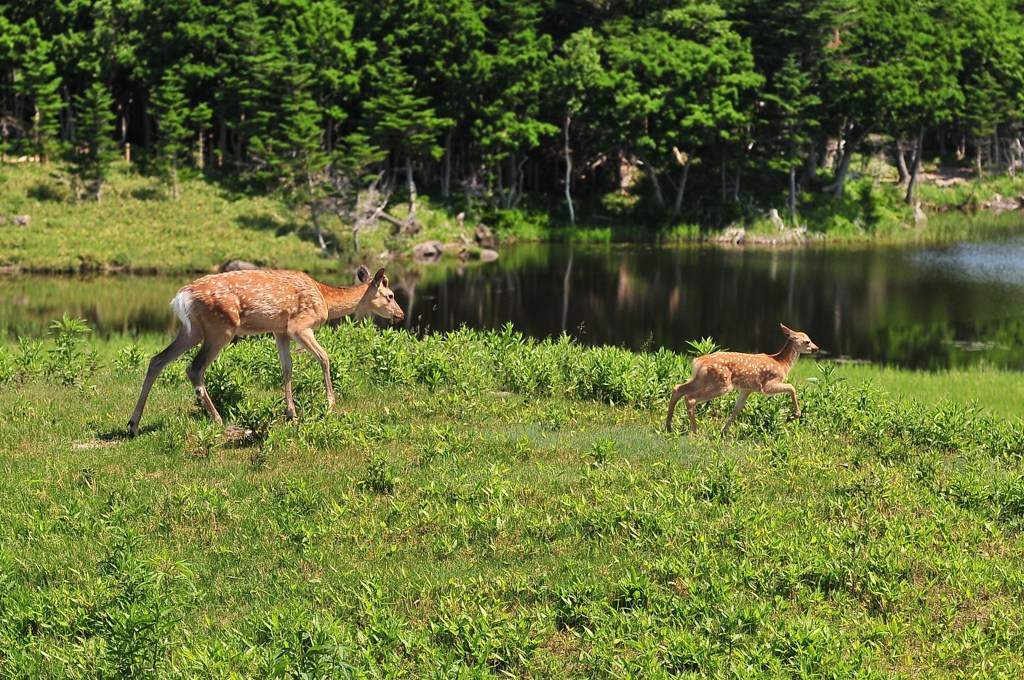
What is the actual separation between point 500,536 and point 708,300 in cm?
2433

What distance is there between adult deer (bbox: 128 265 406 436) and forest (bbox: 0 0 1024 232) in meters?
31.9

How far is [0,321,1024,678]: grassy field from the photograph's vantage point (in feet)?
25.7

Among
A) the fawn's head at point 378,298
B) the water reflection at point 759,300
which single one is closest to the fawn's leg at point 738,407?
the fawn's head at point 378,298

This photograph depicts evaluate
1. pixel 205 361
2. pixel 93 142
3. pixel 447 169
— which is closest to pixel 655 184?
pixel 447 169

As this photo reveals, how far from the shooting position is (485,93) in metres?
52.8

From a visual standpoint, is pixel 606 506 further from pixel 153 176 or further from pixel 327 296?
pixel 153 176

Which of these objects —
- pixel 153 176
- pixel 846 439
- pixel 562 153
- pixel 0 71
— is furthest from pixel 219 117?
pixel 846 439

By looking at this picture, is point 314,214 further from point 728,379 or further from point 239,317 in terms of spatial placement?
point 728,379

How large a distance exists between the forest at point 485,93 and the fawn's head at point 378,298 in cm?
3065

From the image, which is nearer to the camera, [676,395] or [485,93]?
[676,395]

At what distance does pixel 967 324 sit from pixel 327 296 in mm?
19615

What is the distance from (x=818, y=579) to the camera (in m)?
8.86

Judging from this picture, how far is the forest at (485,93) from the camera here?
48.0 m

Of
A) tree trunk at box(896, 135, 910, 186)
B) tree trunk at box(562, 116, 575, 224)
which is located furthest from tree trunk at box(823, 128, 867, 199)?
tree trunk at box(562, 116, 575, 224)
